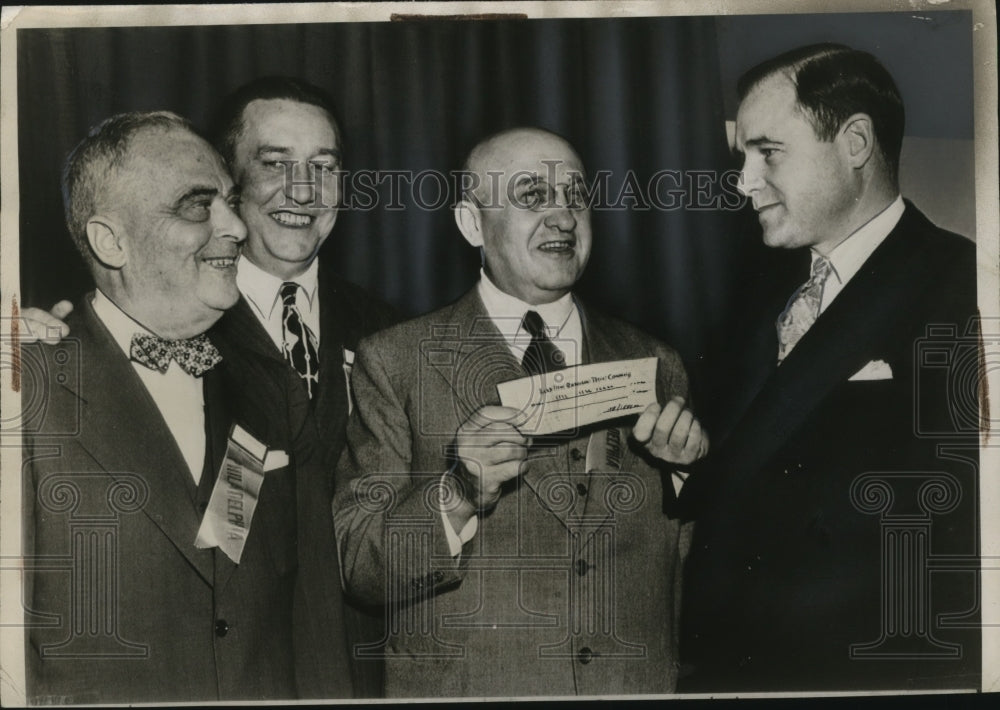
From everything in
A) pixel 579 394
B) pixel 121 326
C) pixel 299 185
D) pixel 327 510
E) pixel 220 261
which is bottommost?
pixel 327 510

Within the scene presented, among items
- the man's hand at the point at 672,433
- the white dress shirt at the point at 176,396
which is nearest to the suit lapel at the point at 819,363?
the man's hand at the point at 672,433

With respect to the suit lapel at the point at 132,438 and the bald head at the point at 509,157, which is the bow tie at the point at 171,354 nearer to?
the suit lapel at the point at 132,438

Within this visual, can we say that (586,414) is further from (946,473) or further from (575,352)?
(946,473)

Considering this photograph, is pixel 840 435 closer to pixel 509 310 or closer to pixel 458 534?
pixel 509 310

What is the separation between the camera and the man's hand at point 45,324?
3.71 metres

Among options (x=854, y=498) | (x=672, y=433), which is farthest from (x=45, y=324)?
(x=854, y=498)

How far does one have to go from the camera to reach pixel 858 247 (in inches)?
146

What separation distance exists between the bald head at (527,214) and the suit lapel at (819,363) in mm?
849

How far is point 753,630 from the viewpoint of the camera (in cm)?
370

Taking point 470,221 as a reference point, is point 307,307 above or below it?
below

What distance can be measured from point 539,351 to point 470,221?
1.79 feet

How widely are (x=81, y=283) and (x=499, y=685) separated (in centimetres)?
215

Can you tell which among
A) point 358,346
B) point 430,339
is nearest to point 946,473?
point 430,339

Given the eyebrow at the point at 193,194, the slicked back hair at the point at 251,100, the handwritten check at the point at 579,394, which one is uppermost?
the slicked back hair at the point at 251,100
